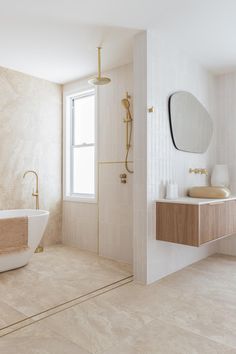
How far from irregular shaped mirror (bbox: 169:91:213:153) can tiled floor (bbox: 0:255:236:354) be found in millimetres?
1644

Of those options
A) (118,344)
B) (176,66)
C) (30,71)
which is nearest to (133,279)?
(118,344)

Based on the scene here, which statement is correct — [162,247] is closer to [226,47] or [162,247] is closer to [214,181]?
[214,181]

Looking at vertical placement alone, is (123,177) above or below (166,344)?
above

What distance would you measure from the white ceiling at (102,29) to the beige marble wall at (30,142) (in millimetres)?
445

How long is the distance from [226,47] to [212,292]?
2.70m

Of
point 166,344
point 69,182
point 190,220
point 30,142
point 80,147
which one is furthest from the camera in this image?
point 69,182

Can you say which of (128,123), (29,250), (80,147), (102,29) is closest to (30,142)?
(80,147)

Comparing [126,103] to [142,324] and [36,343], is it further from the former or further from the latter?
[36,343]

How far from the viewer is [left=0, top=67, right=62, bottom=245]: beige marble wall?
406cm

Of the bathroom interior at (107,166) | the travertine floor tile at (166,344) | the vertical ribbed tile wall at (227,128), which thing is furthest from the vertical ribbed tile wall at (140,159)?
the vertical ribbed tile wall at (227,128)

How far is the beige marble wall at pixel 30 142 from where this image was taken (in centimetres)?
406

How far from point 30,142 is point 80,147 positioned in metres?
0.76

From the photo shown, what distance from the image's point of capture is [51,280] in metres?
3.11

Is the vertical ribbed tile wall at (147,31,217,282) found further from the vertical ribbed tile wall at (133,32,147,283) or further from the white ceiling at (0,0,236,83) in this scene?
the white ceiling at (0,0,236,83)
